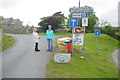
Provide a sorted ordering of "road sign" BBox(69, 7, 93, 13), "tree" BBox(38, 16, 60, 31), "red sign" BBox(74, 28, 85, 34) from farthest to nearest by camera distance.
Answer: "tree" BBox(38, 16, 60, 31)
"red sign" BBox(74, 28, 85, 34)
"road sign" BBox(69, 7, 93, 13)

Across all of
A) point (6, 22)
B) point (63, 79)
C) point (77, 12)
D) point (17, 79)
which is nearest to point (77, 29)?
point (77, 12)

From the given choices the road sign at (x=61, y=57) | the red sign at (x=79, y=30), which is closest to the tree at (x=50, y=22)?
the red sign at (x=79, y=30)

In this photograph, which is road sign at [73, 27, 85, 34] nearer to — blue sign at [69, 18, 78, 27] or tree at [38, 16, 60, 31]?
blue sign at [69, 18, 78, 27]

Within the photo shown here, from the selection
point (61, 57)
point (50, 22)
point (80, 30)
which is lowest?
point (61, 57)

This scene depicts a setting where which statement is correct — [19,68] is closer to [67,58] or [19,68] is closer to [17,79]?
[17,79]

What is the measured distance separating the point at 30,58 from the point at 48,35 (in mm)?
2446

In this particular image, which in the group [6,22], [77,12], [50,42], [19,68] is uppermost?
[6,22]

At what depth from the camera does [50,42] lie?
11.7 m

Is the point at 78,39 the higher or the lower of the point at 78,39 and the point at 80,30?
the lower

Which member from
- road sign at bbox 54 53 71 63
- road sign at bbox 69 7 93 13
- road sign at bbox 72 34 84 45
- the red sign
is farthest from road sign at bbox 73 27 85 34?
road sign at bbox 54 53 71 63

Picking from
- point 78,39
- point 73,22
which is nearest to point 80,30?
point 78,39

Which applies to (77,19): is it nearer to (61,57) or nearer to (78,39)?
(78,39)

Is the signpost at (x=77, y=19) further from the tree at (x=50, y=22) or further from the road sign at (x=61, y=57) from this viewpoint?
the tree at (x=50, y=22)

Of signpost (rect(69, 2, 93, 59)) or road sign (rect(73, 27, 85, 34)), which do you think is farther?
road sign (rect(73, 27, 85, 34))
